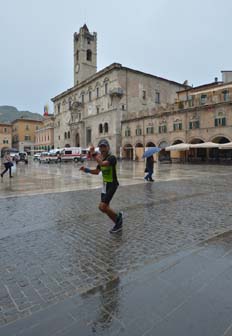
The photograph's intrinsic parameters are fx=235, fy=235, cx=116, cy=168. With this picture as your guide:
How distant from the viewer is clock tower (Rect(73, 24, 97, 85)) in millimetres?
60031

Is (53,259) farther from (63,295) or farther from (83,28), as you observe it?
(83,28)

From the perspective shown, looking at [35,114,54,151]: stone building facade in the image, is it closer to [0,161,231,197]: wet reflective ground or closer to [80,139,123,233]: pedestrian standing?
[0,161,231,197]: wet reflective ground

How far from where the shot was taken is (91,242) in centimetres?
444

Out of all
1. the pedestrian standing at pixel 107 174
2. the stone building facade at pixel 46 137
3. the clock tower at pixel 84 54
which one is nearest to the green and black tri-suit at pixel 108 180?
the pedestrian standing at pixel 107 174

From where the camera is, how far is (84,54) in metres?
60.6

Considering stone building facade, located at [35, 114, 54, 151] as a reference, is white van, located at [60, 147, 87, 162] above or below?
below

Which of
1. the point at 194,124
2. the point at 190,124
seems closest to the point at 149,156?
the point at 194,124

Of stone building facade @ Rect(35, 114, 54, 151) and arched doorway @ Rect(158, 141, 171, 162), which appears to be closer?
arched doorway @ Rect(158, 141, 171, 162)

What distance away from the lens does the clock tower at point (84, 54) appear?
60031 mm

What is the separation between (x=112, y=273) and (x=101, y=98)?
1984 inches

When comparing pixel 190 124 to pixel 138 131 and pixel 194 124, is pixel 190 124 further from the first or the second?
pixel 138 131

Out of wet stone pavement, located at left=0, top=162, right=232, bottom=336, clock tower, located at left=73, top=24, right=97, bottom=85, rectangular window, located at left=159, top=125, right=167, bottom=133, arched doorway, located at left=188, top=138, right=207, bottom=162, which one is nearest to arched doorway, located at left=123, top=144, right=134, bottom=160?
rectangular window, located at left=159, top=125, right=167, bottom=133

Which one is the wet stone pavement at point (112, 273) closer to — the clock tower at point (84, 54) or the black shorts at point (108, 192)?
the black shorts at point (108, 192)

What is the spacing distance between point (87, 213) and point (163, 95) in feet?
170
